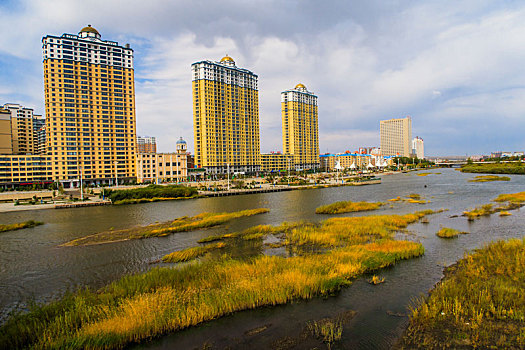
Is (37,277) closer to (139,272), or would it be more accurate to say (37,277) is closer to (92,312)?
(139,272)

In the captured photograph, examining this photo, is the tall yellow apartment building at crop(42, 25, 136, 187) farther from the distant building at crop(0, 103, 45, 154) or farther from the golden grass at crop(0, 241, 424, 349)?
the golden grass at crop(0, 241, 424, 349)

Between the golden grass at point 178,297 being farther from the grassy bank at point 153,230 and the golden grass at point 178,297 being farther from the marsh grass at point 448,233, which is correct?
the grassy bank at point 153,230

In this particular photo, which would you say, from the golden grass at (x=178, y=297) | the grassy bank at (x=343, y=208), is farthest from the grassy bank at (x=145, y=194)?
the golden grass at (x=178, y=297)

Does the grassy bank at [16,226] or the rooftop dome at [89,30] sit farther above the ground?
the rooftop dome at [89,30]

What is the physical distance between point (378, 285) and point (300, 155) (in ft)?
415

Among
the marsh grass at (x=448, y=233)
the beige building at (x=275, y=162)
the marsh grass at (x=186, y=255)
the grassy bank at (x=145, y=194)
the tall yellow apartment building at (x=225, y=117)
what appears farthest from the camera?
the beige building at (x=275, y=162)

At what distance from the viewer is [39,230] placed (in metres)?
28.1

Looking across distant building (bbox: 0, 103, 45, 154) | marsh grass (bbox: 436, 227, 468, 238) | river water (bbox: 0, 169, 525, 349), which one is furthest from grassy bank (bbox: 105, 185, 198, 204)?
distant building (bbox: 0, 103, 45, 154)

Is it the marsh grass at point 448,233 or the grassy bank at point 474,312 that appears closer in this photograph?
the grassy bank at point 474,312

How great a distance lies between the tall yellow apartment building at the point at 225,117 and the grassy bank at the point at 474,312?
92.9 metres

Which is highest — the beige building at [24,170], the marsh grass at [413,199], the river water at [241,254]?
the beige building at [24,170]

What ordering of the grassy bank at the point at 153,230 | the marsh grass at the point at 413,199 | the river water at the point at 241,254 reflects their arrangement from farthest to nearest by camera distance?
the marsh grass at the point at 413,199 → the grassy bank at the point at 153,230 → the river water at the point at 241,254

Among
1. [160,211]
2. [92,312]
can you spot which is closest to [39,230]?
[160,211]

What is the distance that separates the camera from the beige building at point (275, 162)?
123688 mm
